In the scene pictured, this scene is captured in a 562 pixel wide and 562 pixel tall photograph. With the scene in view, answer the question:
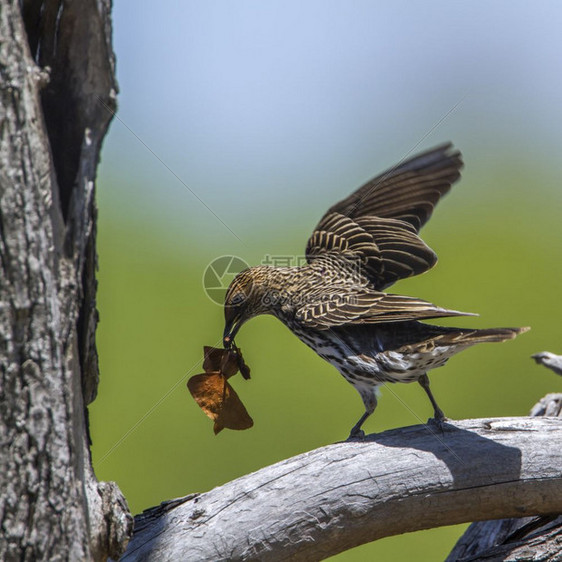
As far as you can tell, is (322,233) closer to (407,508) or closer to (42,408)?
(407,508)

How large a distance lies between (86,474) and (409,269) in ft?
8.39

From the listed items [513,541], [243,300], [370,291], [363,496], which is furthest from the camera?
[243,300]

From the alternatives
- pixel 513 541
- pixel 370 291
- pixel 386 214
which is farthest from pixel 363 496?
pixel 386 214

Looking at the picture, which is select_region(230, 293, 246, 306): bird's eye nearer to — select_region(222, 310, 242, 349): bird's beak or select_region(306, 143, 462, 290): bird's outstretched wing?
select_region(222, 310, 242, 349): bird's beak

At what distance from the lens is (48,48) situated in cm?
253

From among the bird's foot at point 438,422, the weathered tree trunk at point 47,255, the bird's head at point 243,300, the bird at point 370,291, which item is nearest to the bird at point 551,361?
the bird at point 370,291

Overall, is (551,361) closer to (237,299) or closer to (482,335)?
(482,335)

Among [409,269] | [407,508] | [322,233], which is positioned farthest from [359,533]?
[322,233]

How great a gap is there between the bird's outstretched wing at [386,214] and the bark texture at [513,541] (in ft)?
5.22

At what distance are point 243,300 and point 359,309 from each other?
93 centimetres

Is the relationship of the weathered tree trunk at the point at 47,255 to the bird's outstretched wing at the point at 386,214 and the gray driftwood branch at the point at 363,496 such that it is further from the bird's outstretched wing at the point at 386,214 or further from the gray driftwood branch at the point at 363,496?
the bird's outstretched wing at the point at 386,214

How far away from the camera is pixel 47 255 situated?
239 cm

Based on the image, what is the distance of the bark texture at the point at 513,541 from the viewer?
337cm

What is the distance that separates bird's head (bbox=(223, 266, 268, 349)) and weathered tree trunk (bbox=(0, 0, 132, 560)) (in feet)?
6.82
